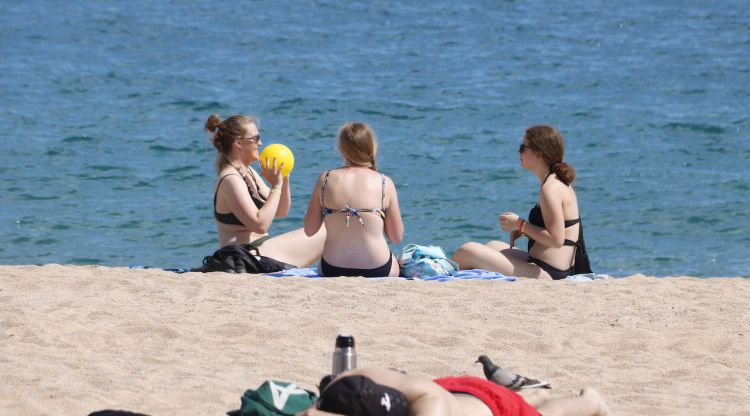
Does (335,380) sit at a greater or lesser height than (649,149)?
greater

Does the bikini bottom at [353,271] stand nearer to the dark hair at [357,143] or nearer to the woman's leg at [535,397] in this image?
the dark hair at [357,143]

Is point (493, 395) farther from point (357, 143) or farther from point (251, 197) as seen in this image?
point (251, 197)

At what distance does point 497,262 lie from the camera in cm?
828

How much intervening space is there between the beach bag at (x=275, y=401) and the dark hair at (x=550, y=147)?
12.7 ft

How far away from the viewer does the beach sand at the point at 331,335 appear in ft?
18.0

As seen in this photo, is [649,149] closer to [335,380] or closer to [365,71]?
[365,71]

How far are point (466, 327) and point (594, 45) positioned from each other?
590 inches

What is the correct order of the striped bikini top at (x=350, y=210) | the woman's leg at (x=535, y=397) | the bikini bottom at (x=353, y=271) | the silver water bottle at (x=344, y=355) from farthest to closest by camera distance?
the bikini bottom at (x=353, y=271) → the striped bikini top at (x=350, y=210) → the woman's leg at (x=535, y=397) → the silver water bottle at (x=344, y=355)

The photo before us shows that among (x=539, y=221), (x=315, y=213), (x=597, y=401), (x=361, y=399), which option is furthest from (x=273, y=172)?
(x=361, y=399)

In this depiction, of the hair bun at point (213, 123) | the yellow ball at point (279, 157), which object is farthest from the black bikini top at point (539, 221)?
the hair bun at point (213, 123)

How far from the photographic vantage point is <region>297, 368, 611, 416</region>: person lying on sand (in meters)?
4.09

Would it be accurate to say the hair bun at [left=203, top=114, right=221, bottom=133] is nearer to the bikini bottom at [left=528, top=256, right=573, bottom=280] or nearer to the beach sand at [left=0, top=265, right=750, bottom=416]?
the beach sand at [left=0, top=265, right=750, bottom=416]

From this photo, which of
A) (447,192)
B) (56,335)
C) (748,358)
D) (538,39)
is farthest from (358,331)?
(538,39)

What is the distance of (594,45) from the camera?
20.9 metres
